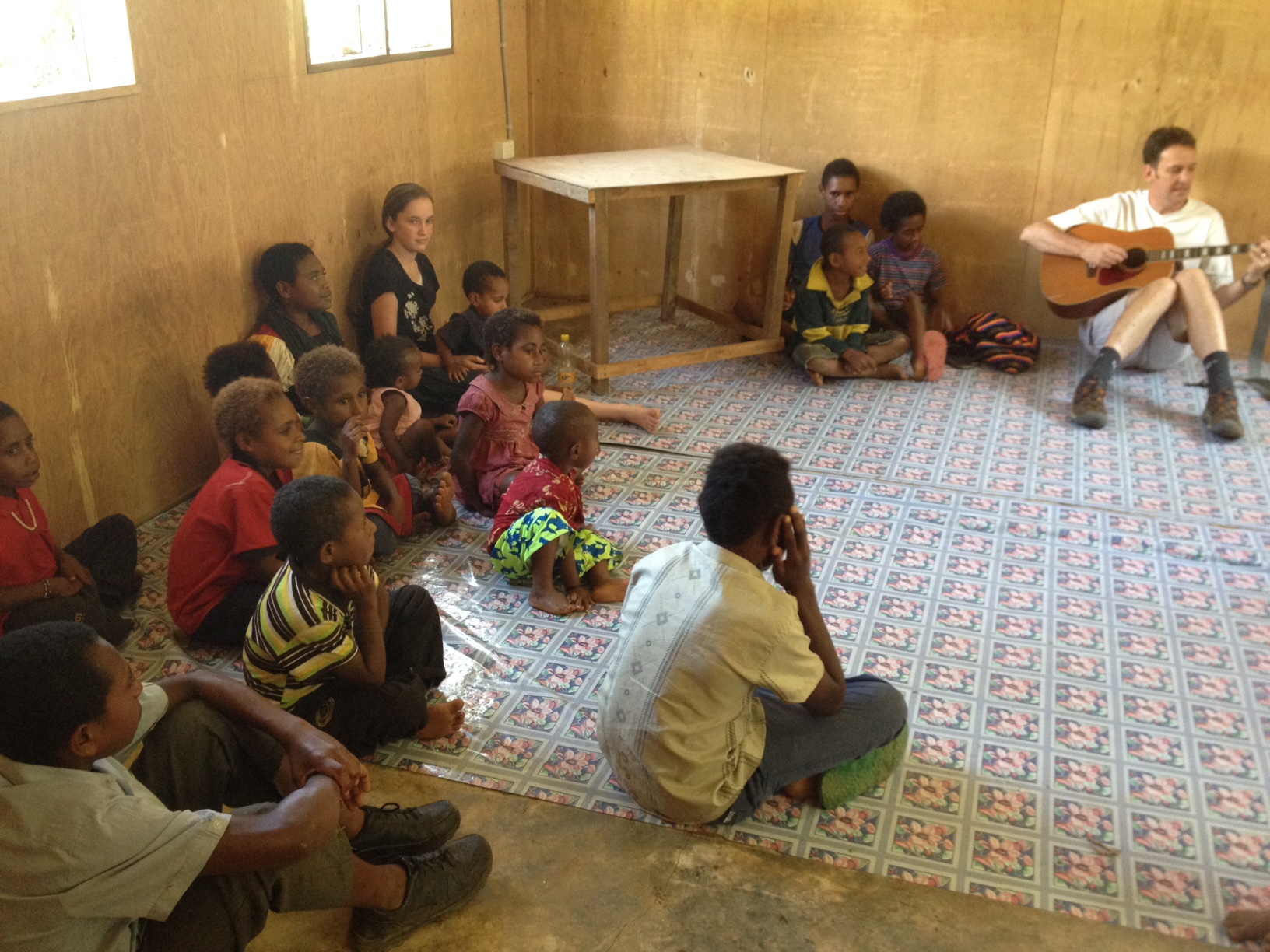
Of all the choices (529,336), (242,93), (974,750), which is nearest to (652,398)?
(529,336)

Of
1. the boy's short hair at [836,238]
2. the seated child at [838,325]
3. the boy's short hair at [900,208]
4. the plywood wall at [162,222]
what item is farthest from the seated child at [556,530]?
the boy's short hair at [900,208]

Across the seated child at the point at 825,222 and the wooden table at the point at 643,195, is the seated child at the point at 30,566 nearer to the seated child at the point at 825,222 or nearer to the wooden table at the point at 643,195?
the wooden table at the point at 643,195

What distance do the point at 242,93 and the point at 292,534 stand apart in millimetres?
1950

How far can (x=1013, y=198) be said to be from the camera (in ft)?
15.8

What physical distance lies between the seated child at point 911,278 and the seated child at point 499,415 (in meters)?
1.98

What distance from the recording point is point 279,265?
3469 mm

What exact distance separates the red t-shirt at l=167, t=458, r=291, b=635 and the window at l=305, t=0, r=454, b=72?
1818 mm

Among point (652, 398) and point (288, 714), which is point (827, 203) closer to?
point (652, 398)

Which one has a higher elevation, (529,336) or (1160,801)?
(529,336)

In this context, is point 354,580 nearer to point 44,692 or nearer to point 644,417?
point 44,692

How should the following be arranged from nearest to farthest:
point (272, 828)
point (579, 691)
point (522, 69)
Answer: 1. point (272, 828)
2. point (579, 691)
3. point (522, 69)

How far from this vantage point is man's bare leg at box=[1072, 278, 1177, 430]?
165 inches

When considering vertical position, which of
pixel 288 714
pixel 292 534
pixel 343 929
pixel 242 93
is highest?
pixel 242 93

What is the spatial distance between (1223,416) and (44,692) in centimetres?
386
